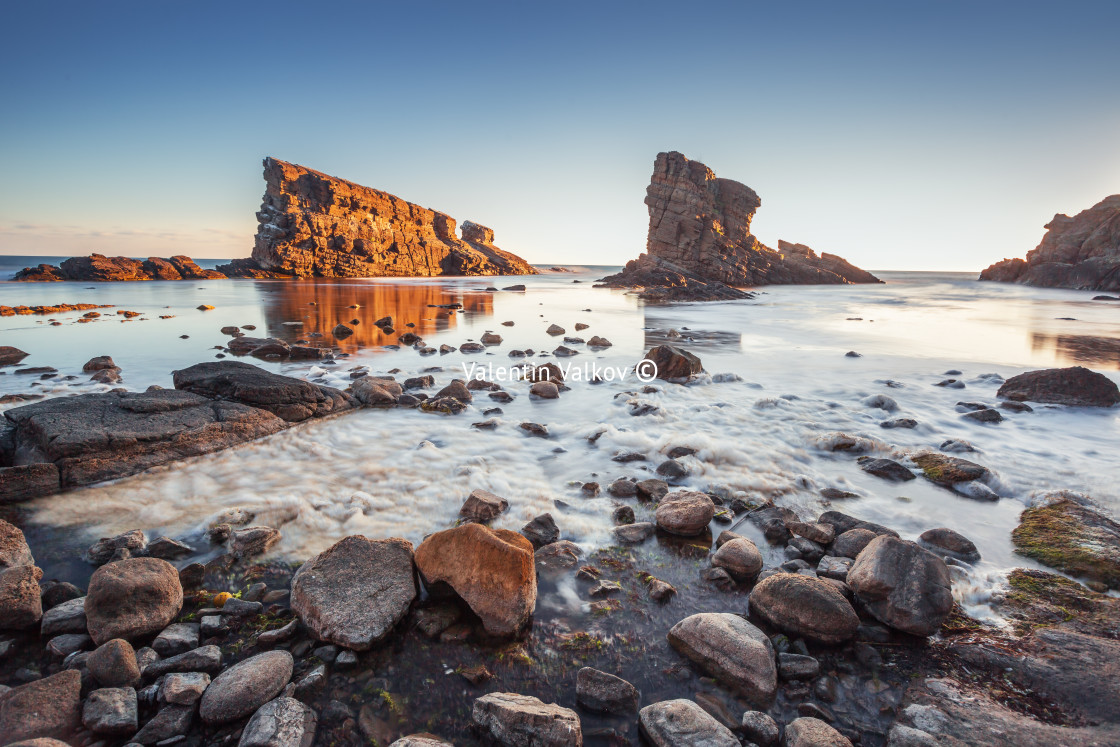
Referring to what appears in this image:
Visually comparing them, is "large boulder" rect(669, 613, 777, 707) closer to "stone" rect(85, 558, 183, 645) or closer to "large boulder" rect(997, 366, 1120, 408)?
"stone" rect(85, 558, 183, 645)

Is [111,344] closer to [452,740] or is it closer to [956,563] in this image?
[452,740]

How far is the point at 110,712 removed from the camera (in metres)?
2.30

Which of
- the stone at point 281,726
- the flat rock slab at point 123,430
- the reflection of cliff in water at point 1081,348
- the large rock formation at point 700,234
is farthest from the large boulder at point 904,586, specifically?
the large rock formation at point 700,234

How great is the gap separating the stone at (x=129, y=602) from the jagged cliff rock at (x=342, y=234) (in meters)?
73.8

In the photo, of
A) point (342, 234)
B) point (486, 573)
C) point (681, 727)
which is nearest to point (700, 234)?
point (342, 234)

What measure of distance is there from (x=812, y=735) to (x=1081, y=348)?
69.6 ft

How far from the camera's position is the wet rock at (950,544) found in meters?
3.91

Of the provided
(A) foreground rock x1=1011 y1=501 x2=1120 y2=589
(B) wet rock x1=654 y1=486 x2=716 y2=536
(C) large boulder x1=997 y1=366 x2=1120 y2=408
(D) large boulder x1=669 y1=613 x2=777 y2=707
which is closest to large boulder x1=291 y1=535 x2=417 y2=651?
(D) large boulder x1=669 y1=613 x2=777 y2=707

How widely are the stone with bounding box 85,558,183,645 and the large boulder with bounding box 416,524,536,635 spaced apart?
1.57 meters

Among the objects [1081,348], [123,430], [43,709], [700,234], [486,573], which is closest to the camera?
[43,709]

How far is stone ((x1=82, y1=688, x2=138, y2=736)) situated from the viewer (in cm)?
227

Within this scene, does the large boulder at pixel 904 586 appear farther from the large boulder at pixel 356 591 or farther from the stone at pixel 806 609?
the large boulder at pixel 356 591

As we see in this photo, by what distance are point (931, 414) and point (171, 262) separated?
76299mm

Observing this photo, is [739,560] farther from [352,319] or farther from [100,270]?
[100,270]
